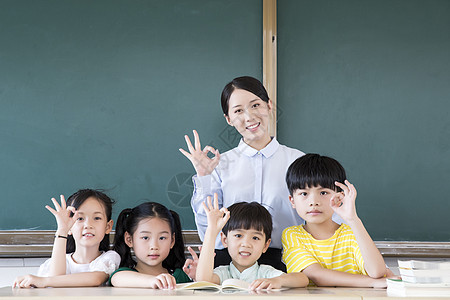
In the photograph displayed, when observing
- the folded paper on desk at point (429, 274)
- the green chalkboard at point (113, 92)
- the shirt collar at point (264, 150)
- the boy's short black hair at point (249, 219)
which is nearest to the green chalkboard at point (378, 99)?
the green chalkboard at point (113, 92)

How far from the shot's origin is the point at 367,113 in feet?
8.43

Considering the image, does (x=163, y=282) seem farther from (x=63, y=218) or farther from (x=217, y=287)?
(x=63, y=218)

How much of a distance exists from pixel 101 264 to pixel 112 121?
928mm

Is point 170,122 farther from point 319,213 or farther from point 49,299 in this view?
point 49,299

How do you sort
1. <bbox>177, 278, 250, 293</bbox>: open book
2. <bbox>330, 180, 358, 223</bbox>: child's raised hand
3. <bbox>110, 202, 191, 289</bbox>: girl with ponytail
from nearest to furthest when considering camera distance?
<bbox>177, 278, 250, 293</bbox>: open book
<bbox>330, 180, 358, 223</bbox>: child's raised hand
<bbox>110, 202, 191, 289</bbox>: girl with ponytail

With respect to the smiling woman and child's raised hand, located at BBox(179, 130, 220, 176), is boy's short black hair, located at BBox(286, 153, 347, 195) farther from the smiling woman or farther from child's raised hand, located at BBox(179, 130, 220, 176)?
child's raised hand, located at BBox(179, 130, 220, 176)

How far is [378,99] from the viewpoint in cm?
257

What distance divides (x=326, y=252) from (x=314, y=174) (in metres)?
0.30

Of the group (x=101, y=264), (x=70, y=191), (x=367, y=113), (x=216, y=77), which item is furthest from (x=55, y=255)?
(x=367, y=113)

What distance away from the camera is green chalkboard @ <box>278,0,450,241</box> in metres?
2.55

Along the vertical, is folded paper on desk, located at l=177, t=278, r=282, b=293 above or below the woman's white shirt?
below

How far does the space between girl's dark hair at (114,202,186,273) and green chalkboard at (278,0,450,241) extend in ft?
2.79

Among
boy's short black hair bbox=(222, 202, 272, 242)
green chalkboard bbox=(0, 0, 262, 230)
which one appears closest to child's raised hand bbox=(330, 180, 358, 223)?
boy's short black hair bbox=(222, 202, 272, 242)

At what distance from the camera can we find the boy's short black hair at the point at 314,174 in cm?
185
